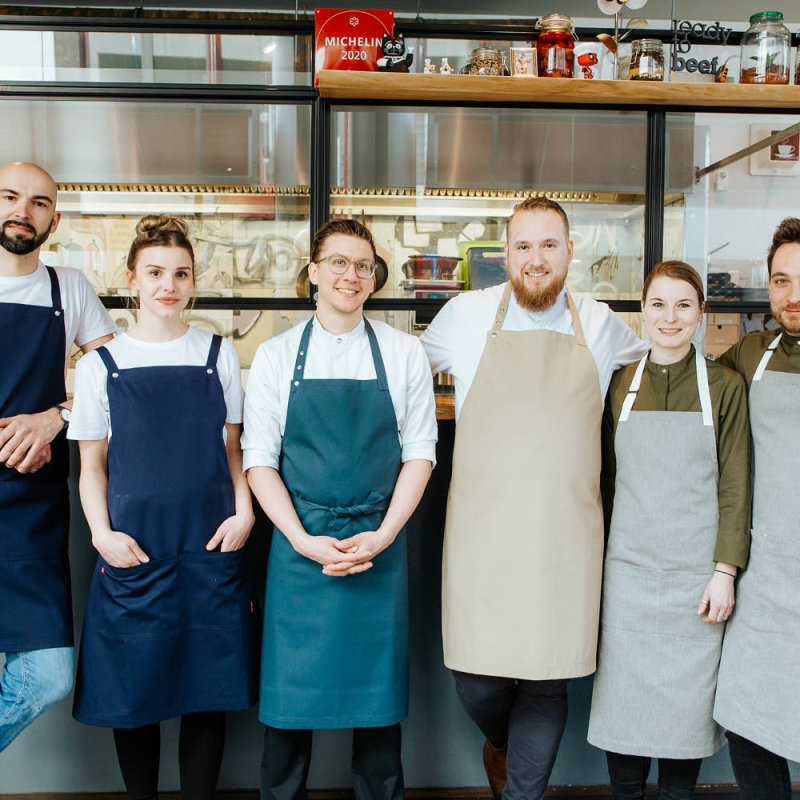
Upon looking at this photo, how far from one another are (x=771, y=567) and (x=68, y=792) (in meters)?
1.92

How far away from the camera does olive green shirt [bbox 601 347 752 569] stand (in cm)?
172

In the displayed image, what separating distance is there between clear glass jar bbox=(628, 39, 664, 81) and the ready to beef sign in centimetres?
75

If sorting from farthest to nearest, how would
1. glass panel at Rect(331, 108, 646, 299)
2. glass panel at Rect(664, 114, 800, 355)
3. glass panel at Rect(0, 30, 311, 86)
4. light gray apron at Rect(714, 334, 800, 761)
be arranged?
1. glass panel at Rect(664, 114, 800, 355)
2. glass panel at Rect(331, 108, 646, 299)
3. glass panel at Rect(0, 30, 311, 86)
4. light gray apron at Rect(714, 334, 800, 761)

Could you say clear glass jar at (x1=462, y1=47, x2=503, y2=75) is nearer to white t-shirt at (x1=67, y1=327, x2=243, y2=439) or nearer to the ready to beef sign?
the ready to beef sign

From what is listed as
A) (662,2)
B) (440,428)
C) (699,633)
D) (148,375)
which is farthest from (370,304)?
(662,2)

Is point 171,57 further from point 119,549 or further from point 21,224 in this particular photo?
point 119,549

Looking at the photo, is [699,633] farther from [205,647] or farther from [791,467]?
[205,647]

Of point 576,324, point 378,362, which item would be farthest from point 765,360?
point 378,362

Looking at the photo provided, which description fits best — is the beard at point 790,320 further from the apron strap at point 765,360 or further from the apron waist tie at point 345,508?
the apron waist tie at point 345,508

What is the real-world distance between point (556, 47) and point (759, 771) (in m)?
1.95

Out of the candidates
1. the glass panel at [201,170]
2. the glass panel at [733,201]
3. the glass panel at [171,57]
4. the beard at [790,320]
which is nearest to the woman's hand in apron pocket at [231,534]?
the glass panel at [201,170]

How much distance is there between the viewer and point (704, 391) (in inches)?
69.7

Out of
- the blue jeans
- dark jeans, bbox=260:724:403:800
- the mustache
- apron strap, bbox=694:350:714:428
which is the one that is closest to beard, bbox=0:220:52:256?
the mustache

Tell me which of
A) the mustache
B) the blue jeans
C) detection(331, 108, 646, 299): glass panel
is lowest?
the blue jeans
